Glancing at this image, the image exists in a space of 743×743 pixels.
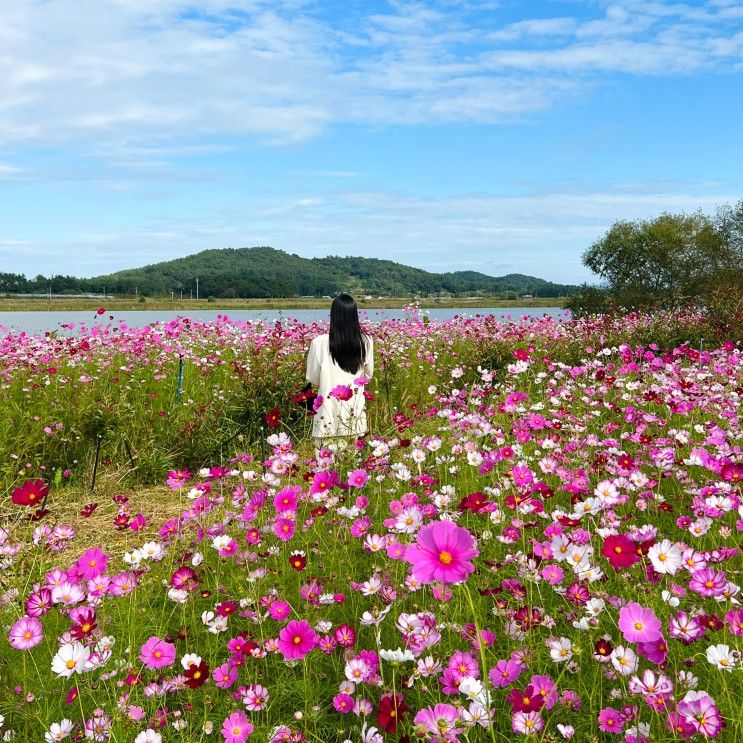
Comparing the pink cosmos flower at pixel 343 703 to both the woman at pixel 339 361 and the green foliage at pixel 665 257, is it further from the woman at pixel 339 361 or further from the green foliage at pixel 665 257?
the green foliage at pixel 665 257

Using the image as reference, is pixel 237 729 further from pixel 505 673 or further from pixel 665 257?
pixel 665 257

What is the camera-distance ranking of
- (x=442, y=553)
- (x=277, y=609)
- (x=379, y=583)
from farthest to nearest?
(x=277, y=609)
(x=379, y=583)
(x=442, y=553)

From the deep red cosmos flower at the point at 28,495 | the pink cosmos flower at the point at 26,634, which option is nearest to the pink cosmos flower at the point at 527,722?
the pink cosmos flower at the point at 26,634

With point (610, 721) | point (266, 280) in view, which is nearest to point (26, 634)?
point (610, 721)

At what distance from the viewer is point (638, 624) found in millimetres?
1502

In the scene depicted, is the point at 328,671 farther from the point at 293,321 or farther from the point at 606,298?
the point at 606,298

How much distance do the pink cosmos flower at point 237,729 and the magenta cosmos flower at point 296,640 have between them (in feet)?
0.73

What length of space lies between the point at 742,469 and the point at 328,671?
183 cm

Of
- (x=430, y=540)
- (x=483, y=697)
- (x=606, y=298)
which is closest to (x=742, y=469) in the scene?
(x=483, y=697)

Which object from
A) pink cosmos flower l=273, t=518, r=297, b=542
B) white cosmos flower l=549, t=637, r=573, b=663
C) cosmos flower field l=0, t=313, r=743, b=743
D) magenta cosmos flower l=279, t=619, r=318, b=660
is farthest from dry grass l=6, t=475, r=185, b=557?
white cosmos flower l=549, t=637, r=573, b=663

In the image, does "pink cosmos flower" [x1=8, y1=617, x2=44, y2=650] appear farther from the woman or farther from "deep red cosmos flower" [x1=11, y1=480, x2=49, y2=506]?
the woman

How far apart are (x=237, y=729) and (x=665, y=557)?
4.04 ft

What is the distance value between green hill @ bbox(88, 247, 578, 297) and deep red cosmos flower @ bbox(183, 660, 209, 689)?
50.5 meters

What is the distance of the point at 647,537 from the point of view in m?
2.08
